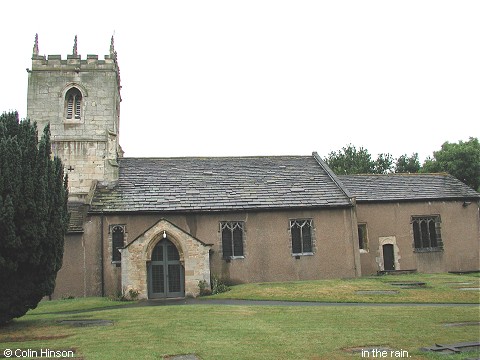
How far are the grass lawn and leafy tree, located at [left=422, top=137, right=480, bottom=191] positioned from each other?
119 ft

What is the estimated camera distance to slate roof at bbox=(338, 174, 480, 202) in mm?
29766

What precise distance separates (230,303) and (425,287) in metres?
9.12

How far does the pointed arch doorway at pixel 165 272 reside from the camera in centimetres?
2325

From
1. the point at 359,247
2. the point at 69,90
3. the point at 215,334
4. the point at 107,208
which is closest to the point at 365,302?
the point at 215,334

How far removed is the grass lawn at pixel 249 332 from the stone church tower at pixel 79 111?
37.5ft

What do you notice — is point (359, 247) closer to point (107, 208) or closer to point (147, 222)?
point (147, 222)

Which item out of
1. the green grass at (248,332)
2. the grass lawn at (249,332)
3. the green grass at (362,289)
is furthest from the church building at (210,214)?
the green grass at (248,332)

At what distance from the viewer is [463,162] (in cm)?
4841

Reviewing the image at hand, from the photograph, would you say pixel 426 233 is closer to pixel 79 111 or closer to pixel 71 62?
pixel 79 111

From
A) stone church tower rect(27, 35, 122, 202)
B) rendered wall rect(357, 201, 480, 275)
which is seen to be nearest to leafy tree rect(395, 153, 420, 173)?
rendered wall rect(357, 201, 480, 275)

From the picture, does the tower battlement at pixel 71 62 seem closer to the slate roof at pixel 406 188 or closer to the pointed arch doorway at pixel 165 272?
the pointed arch doorway at pixel 165 272

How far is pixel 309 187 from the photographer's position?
93.4ft

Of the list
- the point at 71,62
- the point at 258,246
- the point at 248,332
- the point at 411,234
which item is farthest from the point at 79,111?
the point at 411,234

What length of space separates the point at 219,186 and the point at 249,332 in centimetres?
1611
